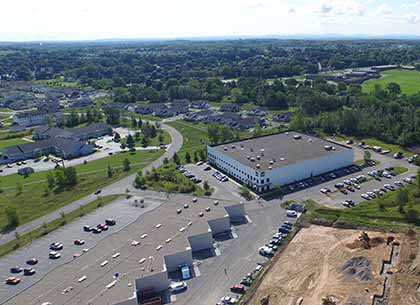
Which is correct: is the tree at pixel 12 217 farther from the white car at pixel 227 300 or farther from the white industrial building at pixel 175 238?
the white car at pixel 227 300

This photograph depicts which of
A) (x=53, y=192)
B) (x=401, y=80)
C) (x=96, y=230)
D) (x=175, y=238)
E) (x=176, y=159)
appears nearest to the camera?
(x=175, y=238)

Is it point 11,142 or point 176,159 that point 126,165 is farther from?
point 11,142

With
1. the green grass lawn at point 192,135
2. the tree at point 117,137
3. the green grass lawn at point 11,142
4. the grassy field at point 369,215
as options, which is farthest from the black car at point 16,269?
the green grass lawn at point 11,142

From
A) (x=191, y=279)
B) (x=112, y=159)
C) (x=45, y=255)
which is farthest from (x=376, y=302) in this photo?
(x=112, y=159)

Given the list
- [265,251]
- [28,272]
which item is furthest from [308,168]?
[28,272]

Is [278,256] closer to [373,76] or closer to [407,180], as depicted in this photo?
[407,180]

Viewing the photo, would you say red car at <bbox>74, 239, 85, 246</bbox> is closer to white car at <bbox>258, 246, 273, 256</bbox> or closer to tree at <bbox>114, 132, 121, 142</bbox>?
white car at <bbox>258, 246, 273, 256</bbox>
